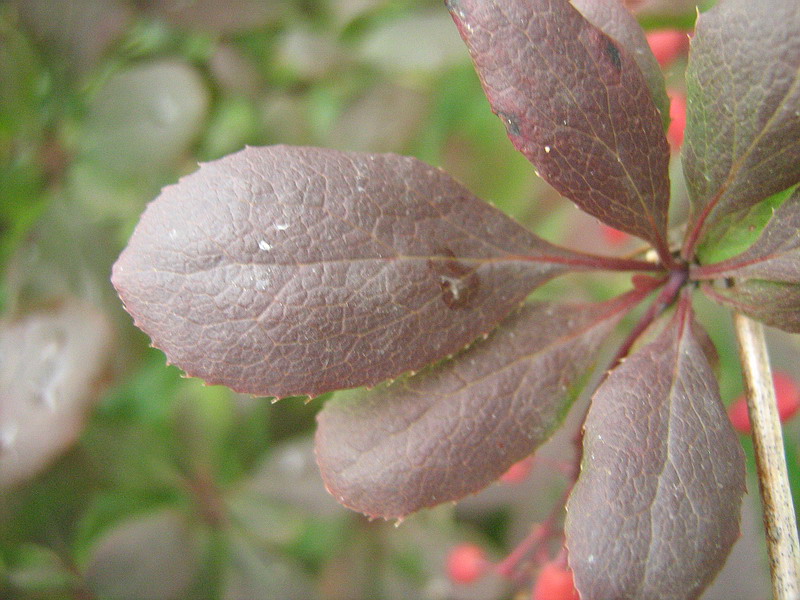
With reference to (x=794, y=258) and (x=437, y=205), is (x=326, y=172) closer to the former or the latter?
(x=437, y=205)

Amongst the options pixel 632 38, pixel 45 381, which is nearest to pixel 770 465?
pixel 632 38

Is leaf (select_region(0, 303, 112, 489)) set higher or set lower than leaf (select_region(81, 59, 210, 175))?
lower

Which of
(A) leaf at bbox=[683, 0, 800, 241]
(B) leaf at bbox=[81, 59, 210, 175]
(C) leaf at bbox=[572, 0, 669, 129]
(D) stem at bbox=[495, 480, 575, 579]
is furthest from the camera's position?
(B) leaf at bbox=[81, 59, 210, 175]

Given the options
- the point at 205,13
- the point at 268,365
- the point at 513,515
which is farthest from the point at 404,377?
the point at 205,13

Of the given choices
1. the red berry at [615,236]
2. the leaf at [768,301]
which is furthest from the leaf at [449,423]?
the red berry at [615,236]

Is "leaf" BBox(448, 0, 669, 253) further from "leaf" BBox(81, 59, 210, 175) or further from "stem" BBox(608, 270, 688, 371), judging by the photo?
"leaf" BBox(81, 59, 210, 175)

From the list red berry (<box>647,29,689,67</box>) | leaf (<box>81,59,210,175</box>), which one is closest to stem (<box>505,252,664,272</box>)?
red berry (<box>647,29,689,67</box>)
